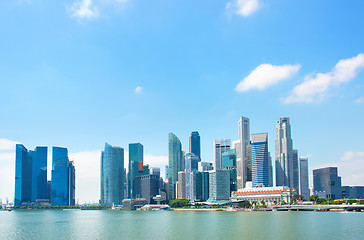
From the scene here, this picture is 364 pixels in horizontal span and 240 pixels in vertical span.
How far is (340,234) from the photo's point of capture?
299ft

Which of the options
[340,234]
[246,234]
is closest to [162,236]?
[246,234]

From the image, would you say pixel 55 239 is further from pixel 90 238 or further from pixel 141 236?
pixel 141 236

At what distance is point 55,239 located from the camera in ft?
299

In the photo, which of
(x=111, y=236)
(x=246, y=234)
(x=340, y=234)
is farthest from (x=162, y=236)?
(x=340, y=234)

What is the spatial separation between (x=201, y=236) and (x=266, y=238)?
50.4 ft

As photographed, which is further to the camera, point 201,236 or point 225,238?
point 201,236

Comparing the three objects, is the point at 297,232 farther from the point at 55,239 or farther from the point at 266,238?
the point at 55,239

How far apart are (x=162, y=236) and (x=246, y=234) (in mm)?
19407

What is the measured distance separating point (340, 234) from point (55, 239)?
211 feet

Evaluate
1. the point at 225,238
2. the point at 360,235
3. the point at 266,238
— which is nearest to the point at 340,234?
the point at 360,235

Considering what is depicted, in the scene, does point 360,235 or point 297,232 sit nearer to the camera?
point 360,235

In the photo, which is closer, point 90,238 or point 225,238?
point 225,238

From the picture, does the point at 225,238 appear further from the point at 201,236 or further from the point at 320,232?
the point at 320,232

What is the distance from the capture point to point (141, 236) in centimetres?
9494
